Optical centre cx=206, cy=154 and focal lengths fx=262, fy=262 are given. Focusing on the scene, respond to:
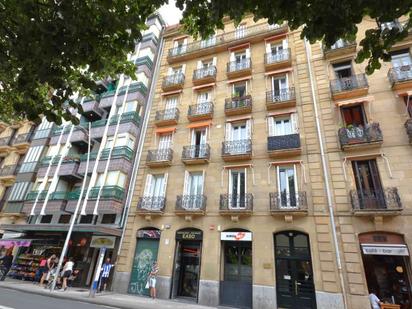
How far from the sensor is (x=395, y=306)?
1005 cm

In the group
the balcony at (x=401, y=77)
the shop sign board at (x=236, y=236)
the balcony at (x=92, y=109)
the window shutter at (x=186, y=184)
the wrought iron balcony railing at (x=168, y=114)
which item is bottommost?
the shop sign board at (x=236, y=236)

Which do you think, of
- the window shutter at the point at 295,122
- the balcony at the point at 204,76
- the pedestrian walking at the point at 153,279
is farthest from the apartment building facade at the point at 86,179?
the window shutter at the point at 295,122

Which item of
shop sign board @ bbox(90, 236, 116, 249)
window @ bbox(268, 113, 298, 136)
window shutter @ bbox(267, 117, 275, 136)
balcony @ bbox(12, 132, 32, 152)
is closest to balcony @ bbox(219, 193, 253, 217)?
window shutter @ bbox(267, 117, 275, 136)

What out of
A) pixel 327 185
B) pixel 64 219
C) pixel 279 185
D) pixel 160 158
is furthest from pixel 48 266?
pixel 327 185

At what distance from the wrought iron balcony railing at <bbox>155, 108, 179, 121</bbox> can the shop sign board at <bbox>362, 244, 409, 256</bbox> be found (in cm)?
1355

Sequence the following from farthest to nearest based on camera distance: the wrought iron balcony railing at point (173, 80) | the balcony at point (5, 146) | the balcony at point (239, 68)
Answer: the balcony at point (5, 146) → the wrought iron balcony railing at point (173, 80) → the balcony at point (239, 68)

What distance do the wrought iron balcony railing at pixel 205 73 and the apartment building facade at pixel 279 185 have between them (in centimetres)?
11

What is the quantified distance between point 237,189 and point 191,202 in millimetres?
2862

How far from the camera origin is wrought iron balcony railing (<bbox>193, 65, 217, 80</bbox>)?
19352 millimetres

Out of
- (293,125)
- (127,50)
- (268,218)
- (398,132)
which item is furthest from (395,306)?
(127,50)

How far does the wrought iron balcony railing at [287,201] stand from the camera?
13273 mm

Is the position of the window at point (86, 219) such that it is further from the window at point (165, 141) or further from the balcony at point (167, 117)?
the balcony at point (167, 117)

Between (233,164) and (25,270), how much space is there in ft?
55.4

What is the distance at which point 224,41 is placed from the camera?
2058 cm
